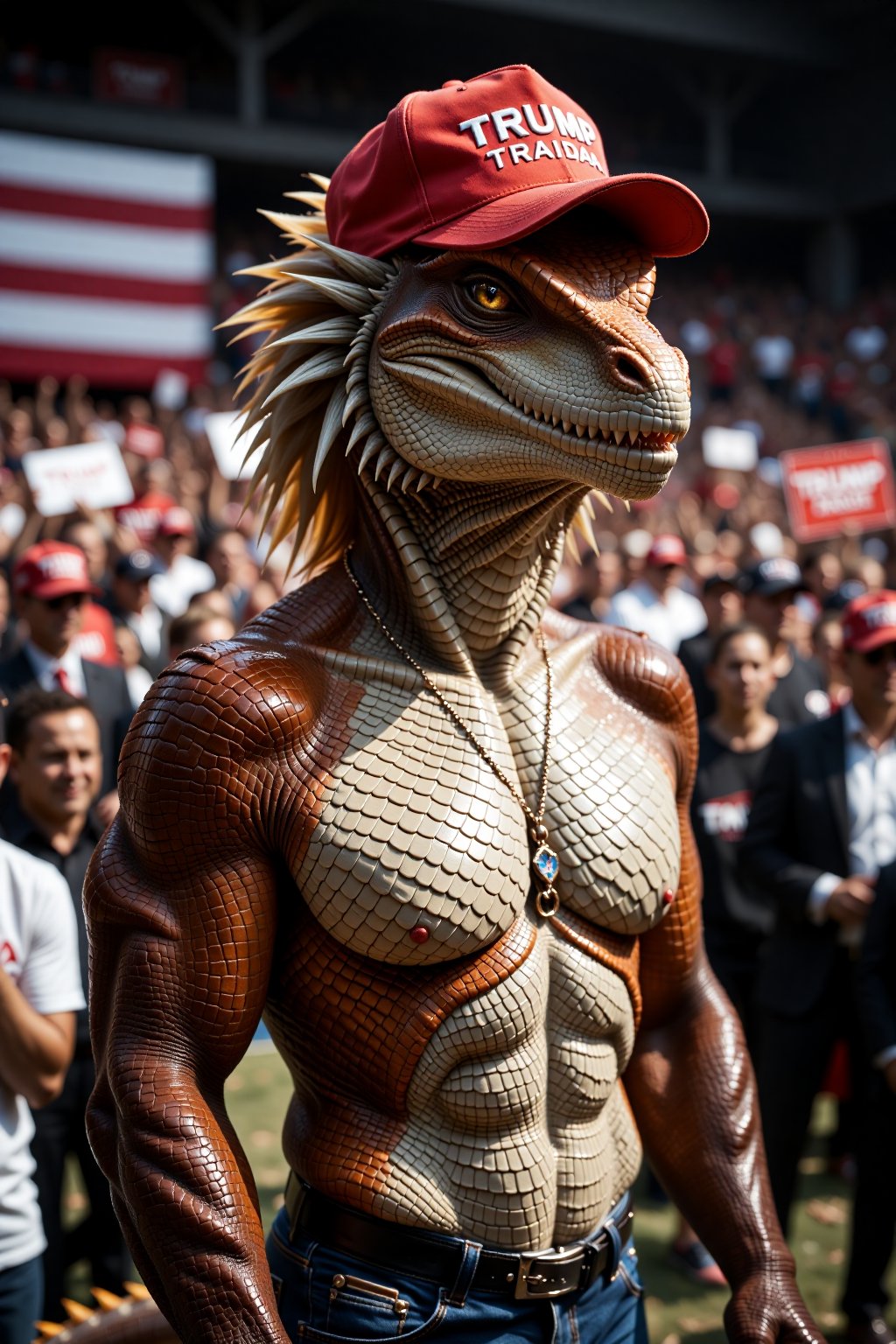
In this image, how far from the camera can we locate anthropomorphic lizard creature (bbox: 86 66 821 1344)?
168 cm

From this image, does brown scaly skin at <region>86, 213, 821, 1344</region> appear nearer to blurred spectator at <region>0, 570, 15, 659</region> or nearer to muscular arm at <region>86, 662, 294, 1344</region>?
muscular arm at <region>86, 662, 294, 1344</region>

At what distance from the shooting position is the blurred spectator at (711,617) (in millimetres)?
6285

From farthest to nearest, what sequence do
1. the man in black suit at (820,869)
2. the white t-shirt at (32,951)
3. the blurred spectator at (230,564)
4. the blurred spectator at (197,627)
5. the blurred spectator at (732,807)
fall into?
the blurred spectator at (230,564) → the blurred spectator at (197,627) → the blurred spectator at (732,807) → the man in black suit at (820,869) → the white t-shirt at (32,951)

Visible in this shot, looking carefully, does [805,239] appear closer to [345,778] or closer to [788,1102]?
[788,1102]

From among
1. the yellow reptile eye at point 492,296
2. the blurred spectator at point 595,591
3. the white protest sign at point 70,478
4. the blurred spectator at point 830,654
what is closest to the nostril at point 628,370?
the yellow reptile eye at point 492,296

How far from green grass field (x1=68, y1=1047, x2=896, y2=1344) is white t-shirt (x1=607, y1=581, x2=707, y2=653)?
3.11 m

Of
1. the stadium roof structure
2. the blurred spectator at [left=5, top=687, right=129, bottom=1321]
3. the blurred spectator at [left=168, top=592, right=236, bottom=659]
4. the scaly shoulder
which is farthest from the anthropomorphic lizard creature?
the stadium roof structure

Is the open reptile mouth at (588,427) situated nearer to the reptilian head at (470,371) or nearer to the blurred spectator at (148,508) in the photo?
the reptilian head at (470,371)

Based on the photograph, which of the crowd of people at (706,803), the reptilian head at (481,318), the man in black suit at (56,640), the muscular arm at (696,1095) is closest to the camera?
the reptilian head at (481,318)

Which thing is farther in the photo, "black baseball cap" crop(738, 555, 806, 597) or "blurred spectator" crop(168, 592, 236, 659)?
"black baseball cap" crop(738, 555, 806, 597)

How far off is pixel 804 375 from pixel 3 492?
15.6m

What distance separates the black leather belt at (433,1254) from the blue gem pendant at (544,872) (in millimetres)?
425

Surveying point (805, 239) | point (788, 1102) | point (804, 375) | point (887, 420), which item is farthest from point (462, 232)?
point (805, 239)

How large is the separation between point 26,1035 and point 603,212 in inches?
77.6
